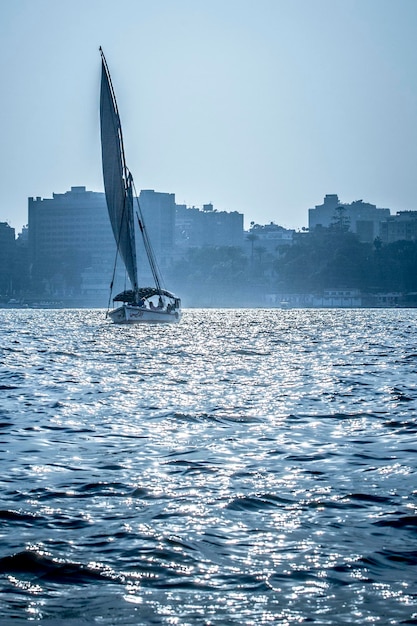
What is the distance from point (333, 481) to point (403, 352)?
125 ft

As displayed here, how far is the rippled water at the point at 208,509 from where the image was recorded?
8.72 m

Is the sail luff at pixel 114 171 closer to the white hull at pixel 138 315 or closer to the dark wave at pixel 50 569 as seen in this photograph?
the white hull at pixel 138 315

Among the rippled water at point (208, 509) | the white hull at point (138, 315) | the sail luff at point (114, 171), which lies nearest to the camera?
the rippled water at point (208, 509)

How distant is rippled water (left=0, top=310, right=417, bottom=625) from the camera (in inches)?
343

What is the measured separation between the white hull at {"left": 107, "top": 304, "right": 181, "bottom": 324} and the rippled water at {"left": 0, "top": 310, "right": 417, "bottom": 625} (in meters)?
65.3

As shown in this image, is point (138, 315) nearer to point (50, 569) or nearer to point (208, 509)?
point (208, 509)

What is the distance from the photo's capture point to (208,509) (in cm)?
1205

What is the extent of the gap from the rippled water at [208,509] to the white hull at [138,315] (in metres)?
65.3

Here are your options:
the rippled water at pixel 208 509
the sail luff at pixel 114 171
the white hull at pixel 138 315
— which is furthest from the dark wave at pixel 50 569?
the white hull at pixel 138 315

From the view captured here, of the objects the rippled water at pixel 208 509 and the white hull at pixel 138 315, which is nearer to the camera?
the rippled water at pixel 208 509

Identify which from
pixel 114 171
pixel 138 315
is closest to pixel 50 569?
pixel 114 171

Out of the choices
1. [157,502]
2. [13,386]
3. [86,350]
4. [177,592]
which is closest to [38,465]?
[157,502]

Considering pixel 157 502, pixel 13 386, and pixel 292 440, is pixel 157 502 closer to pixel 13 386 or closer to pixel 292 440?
pixel 292 440

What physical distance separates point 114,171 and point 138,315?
1373 cm
